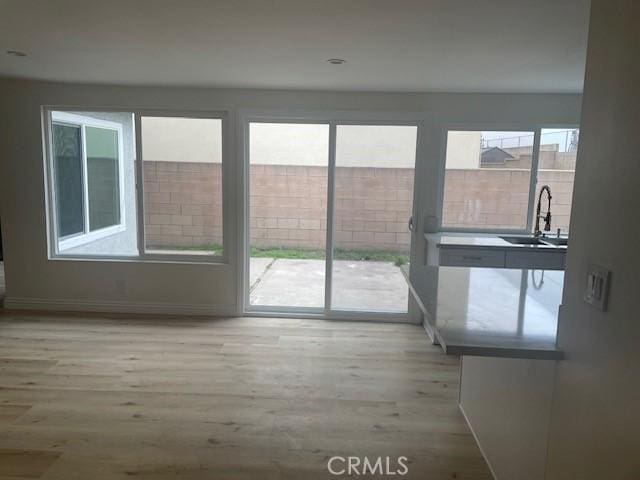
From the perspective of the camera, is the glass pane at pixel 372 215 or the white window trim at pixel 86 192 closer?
the glass pane at pixel 372 215

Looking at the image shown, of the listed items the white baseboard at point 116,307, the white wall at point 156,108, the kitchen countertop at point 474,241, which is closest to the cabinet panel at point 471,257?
the kitchen countertop at point 474,241

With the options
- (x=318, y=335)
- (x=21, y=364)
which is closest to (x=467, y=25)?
(x=318, y=335)

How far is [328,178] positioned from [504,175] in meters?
1.70

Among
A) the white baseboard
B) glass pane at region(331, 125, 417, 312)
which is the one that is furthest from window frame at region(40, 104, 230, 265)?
glass pane at region(331, 125, 417, 312)

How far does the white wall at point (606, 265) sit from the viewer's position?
1.09 metres

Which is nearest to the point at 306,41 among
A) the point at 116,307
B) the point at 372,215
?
the point at 372,215

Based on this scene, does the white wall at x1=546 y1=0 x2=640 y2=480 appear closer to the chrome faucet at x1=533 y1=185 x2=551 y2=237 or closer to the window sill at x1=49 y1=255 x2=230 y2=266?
the chrome faucet at x1=533 y1=185 x2=551 y2=237

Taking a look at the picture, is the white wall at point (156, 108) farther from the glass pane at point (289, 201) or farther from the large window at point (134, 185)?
A: the glass pane at point (289, 201)

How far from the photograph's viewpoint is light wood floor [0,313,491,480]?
220 cm

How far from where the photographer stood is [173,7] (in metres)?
2.03

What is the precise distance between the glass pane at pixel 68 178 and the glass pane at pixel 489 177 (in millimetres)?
3754

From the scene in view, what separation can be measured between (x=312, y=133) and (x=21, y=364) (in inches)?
122

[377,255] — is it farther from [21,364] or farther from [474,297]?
[21,364]

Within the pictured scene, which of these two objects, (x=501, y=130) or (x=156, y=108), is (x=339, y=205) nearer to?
(x=501, y=130)
